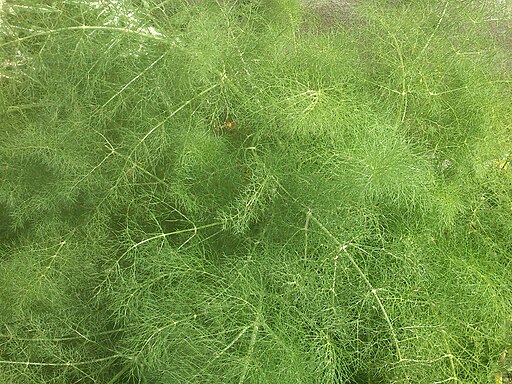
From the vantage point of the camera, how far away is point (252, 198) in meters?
1.50

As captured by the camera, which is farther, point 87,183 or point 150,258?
point 87,183

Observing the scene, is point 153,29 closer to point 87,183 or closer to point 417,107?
point 87,183

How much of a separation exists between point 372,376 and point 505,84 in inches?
36.5

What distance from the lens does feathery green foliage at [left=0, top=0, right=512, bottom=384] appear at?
1.49 metres

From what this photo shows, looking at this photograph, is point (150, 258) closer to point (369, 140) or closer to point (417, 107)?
point (369, 140)

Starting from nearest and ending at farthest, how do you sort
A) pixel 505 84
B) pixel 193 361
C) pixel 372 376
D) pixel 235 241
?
1. pixel 193 361
2. pixel 372 376
3. pixel 235 241
4. pixel 505 84

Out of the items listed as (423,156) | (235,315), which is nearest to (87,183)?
(235,315)

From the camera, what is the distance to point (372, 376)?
1570 mm

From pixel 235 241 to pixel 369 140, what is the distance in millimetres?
457

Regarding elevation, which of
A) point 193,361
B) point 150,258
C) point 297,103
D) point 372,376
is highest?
point 297,103

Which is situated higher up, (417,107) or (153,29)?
(153,29)

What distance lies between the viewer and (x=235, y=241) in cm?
167

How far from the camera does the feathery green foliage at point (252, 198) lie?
149 centimetres

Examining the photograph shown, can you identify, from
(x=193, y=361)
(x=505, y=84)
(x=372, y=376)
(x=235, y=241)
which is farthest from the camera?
(x=505, y=84)
